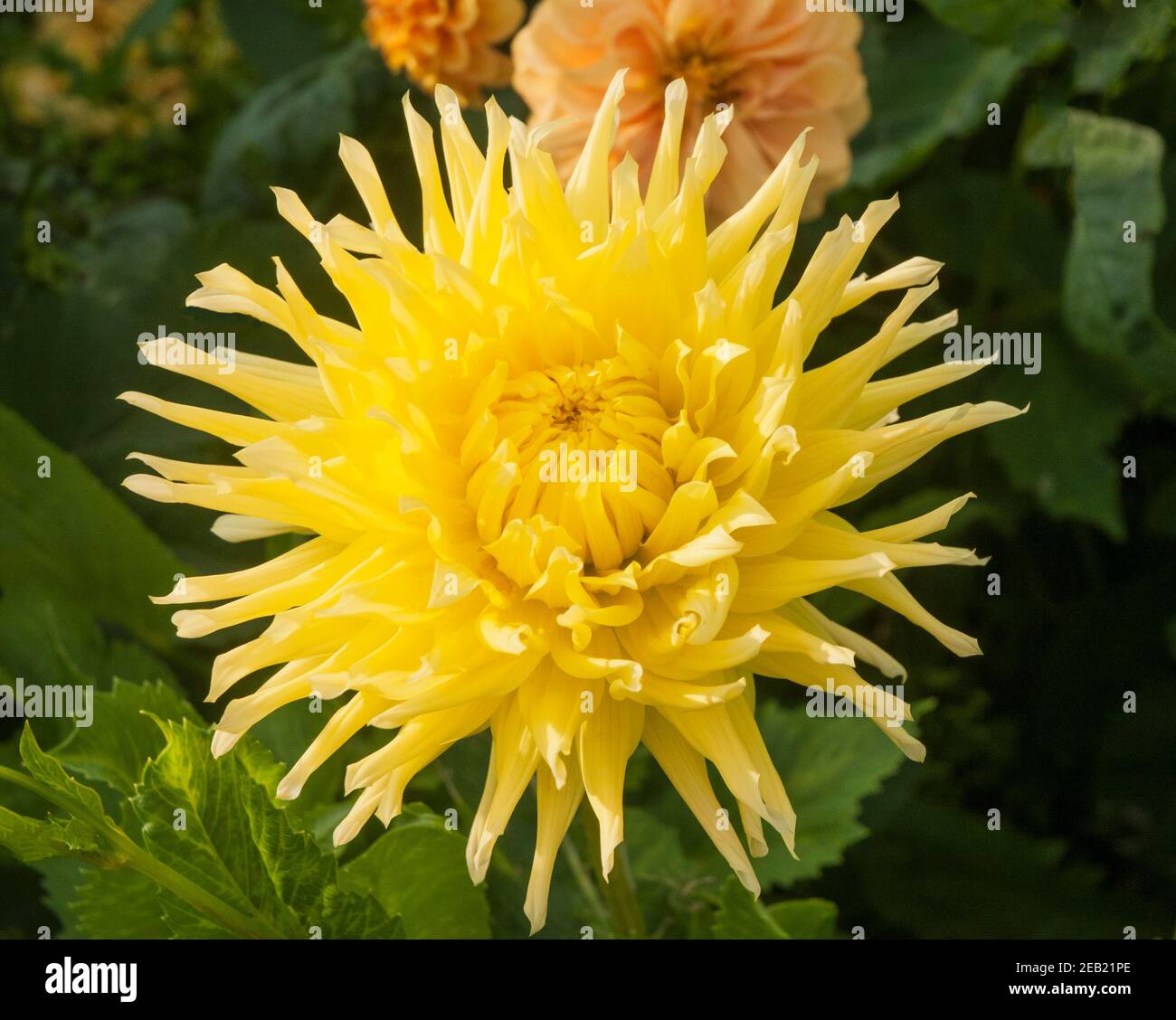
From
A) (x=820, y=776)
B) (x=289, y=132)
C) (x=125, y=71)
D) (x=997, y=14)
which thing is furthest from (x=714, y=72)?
(x=125, y=71)

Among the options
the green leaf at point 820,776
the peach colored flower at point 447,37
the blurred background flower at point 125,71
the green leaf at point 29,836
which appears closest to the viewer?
the green leaf at point 29,836

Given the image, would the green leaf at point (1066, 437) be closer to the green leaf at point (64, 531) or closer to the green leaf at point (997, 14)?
the green leaf at point (997, 14)

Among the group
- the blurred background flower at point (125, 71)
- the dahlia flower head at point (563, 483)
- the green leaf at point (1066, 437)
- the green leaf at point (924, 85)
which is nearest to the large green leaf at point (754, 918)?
the dahlia flower head at point (563, 483)

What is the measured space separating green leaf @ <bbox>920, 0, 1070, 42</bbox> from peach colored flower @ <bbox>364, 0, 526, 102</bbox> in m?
0.33

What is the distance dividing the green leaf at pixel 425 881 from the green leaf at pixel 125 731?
0.14 metres

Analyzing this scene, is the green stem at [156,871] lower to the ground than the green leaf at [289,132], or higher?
lower

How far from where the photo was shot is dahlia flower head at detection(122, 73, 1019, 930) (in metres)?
0.57

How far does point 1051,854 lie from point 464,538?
62 cm

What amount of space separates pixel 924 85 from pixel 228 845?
81 centimetres

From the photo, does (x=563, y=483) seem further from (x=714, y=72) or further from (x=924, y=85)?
(x=924, y=85)

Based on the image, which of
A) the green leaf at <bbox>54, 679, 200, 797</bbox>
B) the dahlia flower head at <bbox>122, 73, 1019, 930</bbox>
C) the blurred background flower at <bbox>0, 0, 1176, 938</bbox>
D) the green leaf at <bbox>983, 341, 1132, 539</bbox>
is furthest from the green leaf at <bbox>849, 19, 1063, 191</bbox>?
the green leaf at <bbox>54, 679, 200, 797</bbox>

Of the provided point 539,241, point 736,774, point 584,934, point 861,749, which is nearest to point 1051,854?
point 861,749

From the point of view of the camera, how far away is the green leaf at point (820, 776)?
2.60ft

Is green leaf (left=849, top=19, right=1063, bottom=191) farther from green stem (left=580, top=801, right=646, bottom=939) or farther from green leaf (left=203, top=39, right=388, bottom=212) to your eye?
green stem (left=580, top=801, right=646, bottom=939)
